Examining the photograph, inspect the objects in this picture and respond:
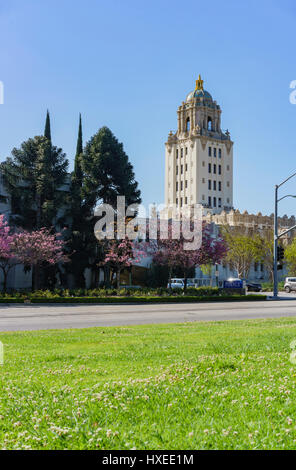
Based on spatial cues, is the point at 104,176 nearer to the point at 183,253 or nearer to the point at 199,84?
the point at 183,253

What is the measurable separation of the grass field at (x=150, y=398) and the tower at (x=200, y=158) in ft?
373

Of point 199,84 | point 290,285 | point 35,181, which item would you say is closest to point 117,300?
point 35,181

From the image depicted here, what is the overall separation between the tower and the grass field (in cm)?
11362

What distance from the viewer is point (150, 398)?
529cm

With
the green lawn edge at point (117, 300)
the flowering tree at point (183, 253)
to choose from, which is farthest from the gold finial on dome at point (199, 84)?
the green lawn edge at point (117, 300)

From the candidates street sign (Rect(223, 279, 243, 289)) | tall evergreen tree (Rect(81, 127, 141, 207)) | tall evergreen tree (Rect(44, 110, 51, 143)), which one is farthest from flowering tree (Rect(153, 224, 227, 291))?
tall evergreen tree (Rect(44, 110, 51, 143))

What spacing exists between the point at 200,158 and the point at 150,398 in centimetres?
12117

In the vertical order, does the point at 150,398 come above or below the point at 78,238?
below

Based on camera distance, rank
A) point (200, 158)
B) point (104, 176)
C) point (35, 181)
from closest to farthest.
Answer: point (35, 181) → point (104, 176) → point (200, 158)

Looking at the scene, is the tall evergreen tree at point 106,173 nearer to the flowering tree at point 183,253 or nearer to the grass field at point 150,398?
the flowering tree at point 183,253

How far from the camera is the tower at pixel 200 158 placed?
404ft

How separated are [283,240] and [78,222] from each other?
45028 millimetres

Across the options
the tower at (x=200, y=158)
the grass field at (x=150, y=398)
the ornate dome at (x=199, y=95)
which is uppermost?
the ornate dome at (x=199, y=95)

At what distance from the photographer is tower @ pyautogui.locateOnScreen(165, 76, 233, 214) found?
123 metres
